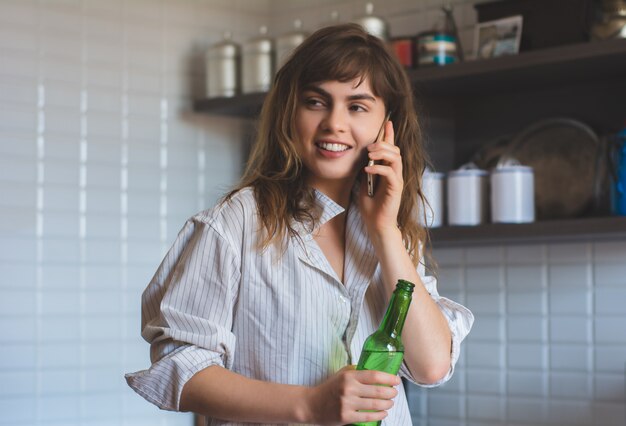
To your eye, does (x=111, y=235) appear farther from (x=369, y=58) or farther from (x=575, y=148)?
(x=369, y=58)

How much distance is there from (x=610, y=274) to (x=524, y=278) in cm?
23

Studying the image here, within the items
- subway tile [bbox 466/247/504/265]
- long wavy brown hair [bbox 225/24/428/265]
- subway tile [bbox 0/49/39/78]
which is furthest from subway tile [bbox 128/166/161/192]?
long wavy brown hair [bbox 225/24/428/265]

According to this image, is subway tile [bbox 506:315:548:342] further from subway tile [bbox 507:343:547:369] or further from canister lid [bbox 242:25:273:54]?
canister lid [bbox 242:25:273:54]

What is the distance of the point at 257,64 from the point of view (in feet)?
9.37

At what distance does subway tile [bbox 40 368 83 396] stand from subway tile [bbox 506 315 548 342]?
1.16 meters

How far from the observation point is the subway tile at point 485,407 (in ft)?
8.80

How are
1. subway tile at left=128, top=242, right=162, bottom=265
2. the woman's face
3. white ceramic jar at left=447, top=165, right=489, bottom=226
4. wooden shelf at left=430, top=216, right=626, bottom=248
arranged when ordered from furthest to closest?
subway tile at left=128, top=242, right=162, bottom=265 < white ceramic jar at left=447, top=165, right=489, bottom=226 < wooden shelf at left=430, top=216, right=626, bottom=248 < the woman's face

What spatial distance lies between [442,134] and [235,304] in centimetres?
152

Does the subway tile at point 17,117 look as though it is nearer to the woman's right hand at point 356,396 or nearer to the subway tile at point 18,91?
the subway tile at point 18,91

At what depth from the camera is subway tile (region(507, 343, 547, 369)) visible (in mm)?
2609

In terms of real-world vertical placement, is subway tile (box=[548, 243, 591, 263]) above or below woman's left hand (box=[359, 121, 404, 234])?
below

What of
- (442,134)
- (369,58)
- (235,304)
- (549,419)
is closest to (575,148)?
(442,134)

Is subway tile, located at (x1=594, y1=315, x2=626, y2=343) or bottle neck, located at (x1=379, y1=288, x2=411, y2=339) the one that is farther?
subway tile, located at (x1=594, y1=315, x2=626, y2=343)

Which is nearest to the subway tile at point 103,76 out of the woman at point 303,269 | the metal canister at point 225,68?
the metal canister at point 225,68
